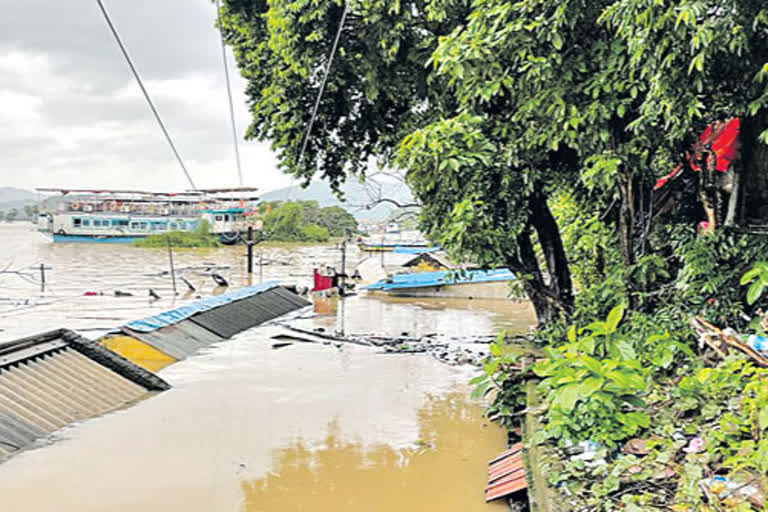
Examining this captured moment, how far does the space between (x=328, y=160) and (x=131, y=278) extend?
67.5 feet

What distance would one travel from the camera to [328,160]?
33.8ft

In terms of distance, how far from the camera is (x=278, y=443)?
6.39 meters

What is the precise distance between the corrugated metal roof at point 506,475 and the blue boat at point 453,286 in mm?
14789

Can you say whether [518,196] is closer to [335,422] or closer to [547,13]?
[547,13]

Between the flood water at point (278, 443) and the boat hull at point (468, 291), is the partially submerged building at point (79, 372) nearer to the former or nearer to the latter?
the flood water at point (278, 443)

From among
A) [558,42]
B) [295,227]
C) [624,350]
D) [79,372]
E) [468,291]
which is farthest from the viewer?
[295,227]

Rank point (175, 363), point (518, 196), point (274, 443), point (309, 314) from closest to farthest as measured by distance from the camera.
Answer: point (274, 443), point (518, 196), point (175, 363), point (309, 314)

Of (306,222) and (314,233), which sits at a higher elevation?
(306,222)

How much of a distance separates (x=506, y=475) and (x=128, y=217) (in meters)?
56.4

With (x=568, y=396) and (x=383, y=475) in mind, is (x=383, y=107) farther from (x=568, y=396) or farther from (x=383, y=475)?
(x=568, y=396)

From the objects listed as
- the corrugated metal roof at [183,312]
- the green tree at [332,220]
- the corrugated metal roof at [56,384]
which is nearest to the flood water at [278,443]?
the corrugated metal roof at [56,384]

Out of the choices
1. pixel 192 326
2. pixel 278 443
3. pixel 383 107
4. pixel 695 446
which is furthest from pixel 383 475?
pixel 192 326

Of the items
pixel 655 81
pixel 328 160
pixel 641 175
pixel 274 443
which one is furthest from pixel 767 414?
pixel 328 160

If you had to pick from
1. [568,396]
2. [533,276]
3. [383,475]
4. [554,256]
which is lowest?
[383,475]
